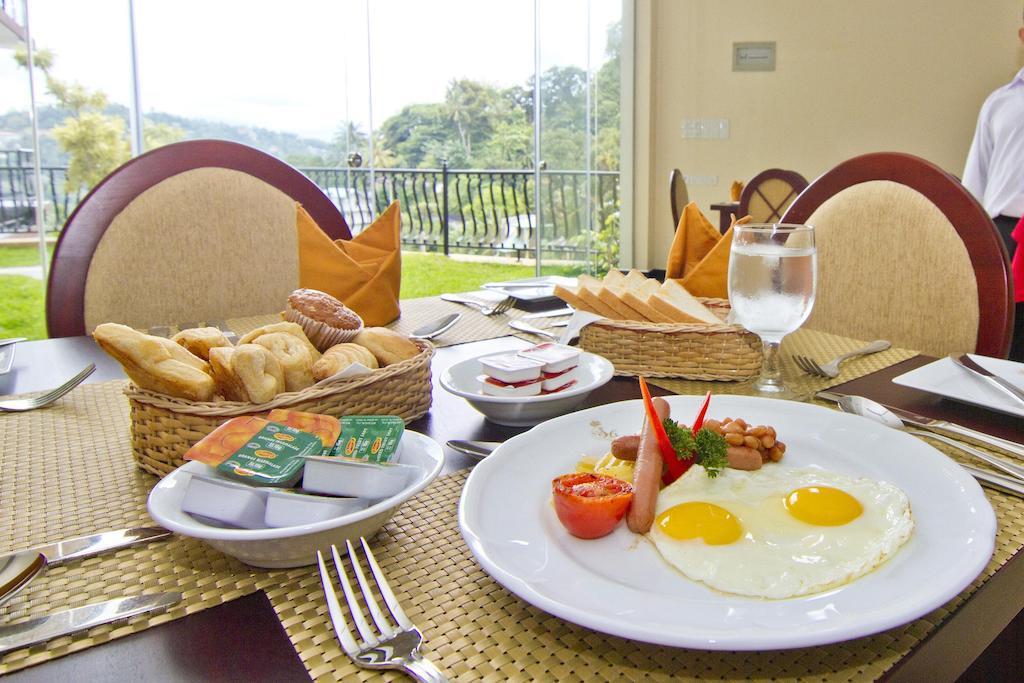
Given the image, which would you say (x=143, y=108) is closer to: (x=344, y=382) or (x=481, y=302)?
(x=481, y=302)

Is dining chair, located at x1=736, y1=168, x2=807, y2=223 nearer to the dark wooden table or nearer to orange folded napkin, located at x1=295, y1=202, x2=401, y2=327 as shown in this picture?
orange folded napkin, located at x1=295, y1=202, x2=401, y2=327

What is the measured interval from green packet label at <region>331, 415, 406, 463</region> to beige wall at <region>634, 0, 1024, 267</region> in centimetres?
559

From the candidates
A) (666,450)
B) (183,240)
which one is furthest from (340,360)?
(183,240)

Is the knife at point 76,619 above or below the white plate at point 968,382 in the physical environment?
below

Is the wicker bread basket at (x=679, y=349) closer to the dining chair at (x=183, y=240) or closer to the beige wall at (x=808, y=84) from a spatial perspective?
the dining chair at (x=183, y=240)

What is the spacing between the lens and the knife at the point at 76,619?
46 centimetres

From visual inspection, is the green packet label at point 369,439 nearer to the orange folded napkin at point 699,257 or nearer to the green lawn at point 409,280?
the orange folded napkin at point 699,257

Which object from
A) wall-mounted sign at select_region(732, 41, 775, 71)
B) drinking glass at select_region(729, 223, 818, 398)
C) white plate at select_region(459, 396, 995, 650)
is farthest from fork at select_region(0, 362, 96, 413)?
wall-mounted sign at select_region(732, 41, 775, 71)

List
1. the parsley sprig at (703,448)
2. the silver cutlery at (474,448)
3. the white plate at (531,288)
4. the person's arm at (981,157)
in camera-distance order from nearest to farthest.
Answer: the parsley sprig at (703,448) → the silver cutlery at (474,448) → the white plate at (531,288) → the person's arm at (981,157)

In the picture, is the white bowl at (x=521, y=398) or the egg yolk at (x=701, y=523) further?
the white bowl at (x=521, y=398)

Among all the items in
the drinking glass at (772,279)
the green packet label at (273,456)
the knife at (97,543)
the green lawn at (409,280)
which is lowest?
the green lawn at (409,280)

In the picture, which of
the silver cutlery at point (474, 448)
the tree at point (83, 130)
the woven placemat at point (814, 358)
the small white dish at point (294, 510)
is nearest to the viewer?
the small white dish at point (294, 510)

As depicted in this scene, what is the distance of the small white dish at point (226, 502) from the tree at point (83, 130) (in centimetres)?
412

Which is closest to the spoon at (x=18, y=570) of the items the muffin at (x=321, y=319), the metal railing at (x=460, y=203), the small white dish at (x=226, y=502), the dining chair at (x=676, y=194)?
the small white dish at (x=226, y=502)
